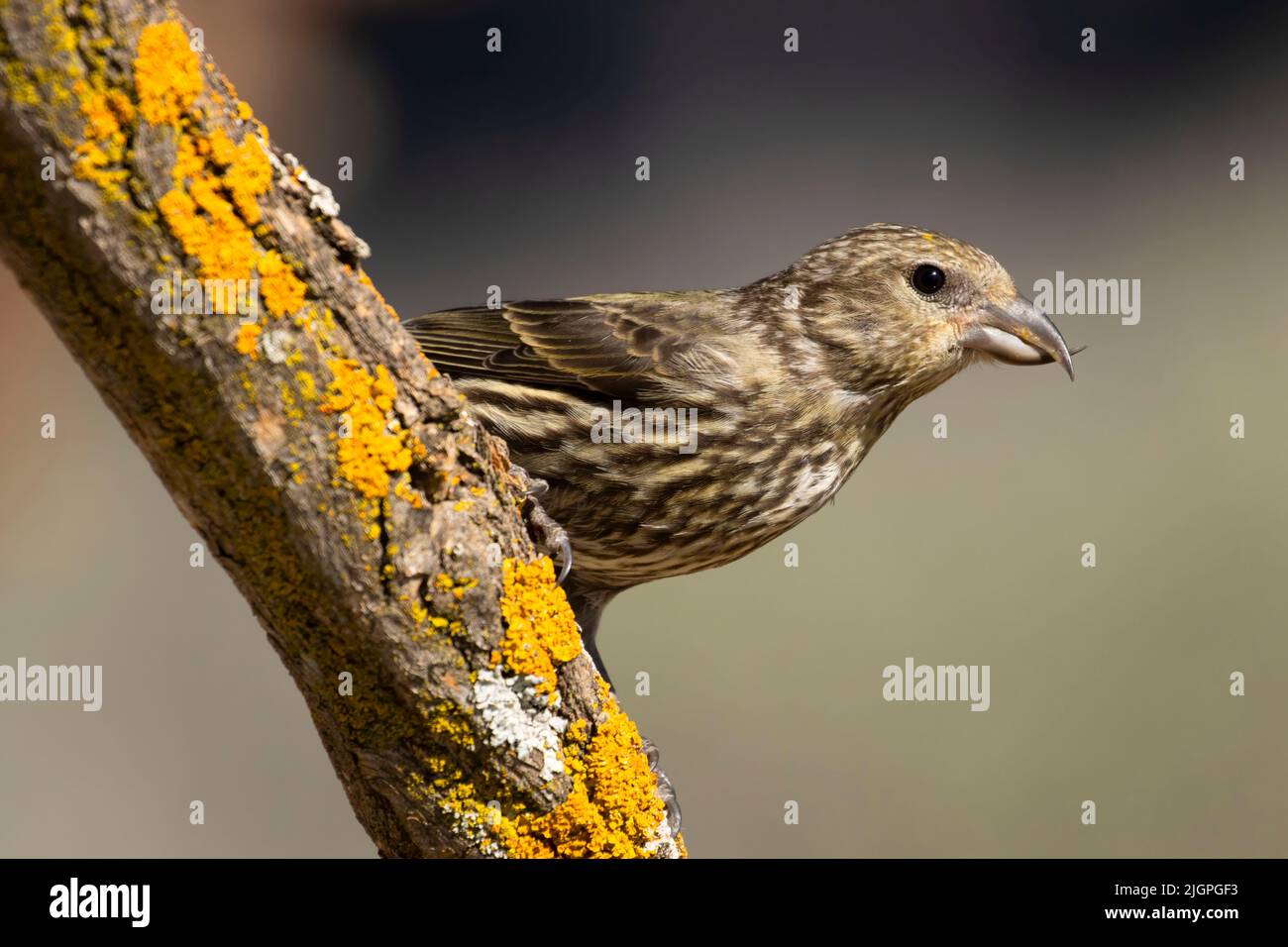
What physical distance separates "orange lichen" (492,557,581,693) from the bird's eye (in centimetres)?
189

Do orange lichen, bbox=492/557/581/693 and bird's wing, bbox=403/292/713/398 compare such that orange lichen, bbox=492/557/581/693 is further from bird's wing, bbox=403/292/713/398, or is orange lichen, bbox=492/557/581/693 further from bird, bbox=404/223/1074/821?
bird's wing, bbox=403/292/713/398

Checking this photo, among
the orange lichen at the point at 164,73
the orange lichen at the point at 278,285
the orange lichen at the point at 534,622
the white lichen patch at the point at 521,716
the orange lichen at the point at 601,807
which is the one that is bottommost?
the orange lichen at the point at 601,807

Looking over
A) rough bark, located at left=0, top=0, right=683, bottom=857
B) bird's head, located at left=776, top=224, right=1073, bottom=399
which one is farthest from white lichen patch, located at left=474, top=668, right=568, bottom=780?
bird's head, located at left=776, top=224, right=1073, bottom=399

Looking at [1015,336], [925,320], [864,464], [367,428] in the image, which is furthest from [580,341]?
[864,464]

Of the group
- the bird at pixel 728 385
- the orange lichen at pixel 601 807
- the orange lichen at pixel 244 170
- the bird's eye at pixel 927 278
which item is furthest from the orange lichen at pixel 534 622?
the bird's eye at pixel 927 278

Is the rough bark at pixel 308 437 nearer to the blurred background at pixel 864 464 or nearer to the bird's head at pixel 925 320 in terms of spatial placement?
the bird's head at pixel 925 320

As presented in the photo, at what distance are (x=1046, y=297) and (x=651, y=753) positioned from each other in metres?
6.26

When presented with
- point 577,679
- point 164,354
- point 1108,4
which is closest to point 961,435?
point 1108,4

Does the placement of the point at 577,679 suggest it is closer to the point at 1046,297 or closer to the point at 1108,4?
the point at 1046,297

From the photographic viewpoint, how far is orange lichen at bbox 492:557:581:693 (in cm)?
268

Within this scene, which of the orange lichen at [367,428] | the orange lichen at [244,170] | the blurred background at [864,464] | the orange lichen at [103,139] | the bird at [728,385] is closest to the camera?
the orange lichen at [103,139]

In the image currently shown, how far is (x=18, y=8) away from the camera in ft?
6.38

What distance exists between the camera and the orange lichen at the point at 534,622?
268 centimetres

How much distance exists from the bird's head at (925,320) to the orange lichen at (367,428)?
2.06 m
